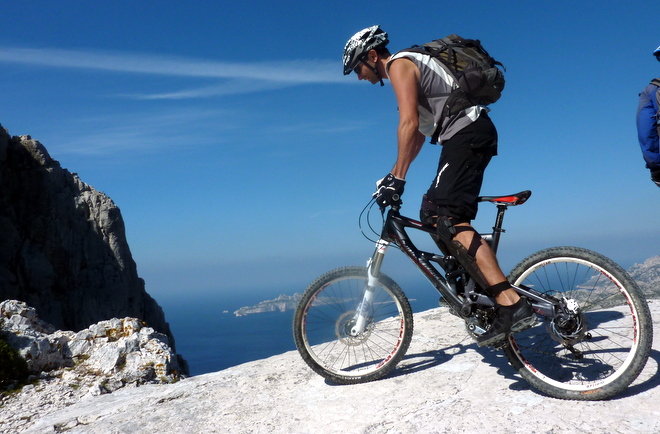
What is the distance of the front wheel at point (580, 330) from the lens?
3.61m

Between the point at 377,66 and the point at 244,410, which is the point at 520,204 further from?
the point at 244,410

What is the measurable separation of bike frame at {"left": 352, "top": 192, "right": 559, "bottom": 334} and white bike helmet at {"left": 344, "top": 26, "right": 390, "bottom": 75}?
168 centimetres

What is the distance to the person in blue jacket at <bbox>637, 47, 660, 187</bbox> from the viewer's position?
5.55m

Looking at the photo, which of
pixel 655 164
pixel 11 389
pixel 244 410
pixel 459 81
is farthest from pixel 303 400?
→ pixel 655 164

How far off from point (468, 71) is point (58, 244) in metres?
67.6

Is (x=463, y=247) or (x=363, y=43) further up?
(x=363, y=43)

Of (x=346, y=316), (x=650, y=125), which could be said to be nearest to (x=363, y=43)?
(x=346, y=316)

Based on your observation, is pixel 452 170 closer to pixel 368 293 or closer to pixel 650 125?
pixel 368 293

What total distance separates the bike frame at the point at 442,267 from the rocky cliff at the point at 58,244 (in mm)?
57708

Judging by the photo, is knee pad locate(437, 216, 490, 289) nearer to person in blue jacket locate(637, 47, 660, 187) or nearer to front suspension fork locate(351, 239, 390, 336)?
front suspension fork locate(351, 239, 390, 336)

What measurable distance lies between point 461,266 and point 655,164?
348cm

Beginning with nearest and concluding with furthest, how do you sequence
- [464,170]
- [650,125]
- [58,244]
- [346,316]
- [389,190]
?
[464,170], [389,190], [346,316], [650,125], [58,244]

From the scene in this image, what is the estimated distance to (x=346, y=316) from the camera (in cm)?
487

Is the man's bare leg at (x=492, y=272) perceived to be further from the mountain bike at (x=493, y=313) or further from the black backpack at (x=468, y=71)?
the black backpack at (x=468, y=71)
